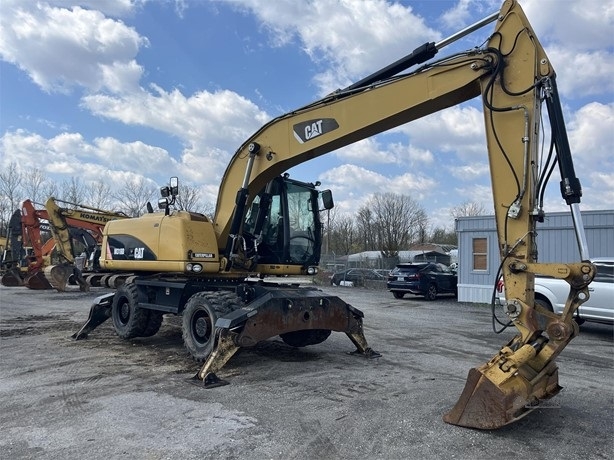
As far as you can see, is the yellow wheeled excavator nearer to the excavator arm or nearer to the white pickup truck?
the excavator arm

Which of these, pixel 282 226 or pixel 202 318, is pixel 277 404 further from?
pixel 282 226

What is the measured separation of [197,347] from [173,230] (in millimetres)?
1931

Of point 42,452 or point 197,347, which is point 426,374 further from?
point 42,452

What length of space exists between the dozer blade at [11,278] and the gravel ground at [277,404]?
15.6 m

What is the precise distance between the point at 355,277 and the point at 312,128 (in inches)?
855

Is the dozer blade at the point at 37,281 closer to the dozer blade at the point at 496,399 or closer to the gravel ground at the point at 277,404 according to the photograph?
the gravel ground at the point at 277,404

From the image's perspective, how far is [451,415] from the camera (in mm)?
4887

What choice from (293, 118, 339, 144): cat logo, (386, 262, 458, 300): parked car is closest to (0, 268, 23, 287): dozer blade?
(386, 262, 458, 300): parked car

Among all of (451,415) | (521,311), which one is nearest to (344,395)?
(451,415)

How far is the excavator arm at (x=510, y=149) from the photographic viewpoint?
4594 mm

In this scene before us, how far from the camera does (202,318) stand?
767 centimetres

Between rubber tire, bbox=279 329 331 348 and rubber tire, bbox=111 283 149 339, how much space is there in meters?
2.64

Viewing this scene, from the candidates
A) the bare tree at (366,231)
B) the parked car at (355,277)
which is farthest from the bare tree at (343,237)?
the parked car at (355,277)

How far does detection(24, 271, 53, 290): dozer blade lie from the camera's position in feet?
73.0
